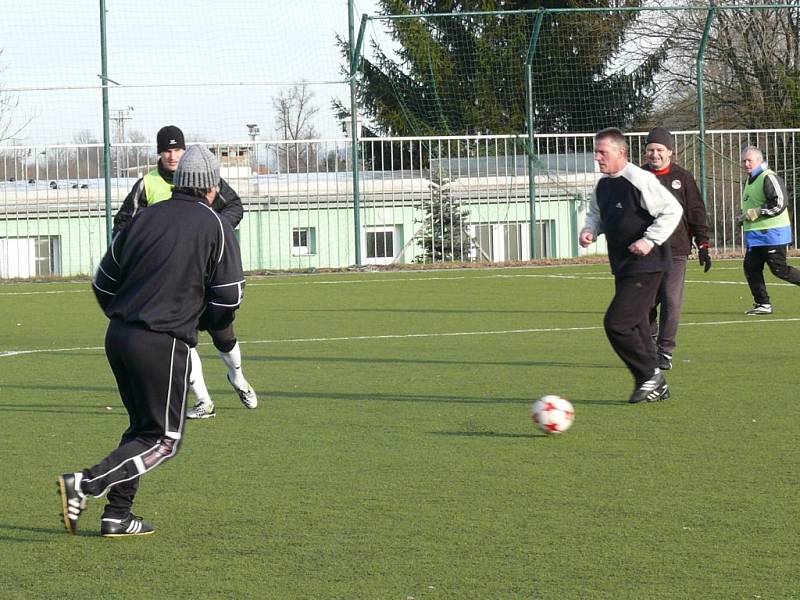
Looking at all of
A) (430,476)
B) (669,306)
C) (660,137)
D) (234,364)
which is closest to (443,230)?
(660,137)

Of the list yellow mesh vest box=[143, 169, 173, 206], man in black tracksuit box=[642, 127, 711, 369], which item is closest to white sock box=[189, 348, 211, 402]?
yellow mesh vest box=[143, 169, 173, 206]

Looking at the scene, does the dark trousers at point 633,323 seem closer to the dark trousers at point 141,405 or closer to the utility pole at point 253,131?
the dark trousers at point 141,405

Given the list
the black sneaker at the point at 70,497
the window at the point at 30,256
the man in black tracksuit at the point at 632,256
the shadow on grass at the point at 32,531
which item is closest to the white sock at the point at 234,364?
the man in black tracksuit at the point at 632,256

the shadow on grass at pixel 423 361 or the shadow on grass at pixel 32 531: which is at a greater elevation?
the shadow on grass at pixel 423 361

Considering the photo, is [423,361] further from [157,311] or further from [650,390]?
[157,311]

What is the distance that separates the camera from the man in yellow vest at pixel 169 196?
28.9ft

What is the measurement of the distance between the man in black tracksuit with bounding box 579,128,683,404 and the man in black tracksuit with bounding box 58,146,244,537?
405 centimetres

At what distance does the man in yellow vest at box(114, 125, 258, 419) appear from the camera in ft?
28.9

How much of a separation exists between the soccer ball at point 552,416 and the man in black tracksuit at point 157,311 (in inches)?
105

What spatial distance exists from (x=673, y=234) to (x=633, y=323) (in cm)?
189

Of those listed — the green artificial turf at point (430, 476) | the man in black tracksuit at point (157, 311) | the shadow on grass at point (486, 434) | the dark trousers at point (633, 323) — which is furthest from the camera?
the dark trousers at point (633, 323)

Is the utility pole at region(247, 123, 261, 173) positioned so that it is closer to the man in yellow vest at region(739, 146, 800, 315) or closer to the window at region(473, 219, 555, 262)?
the window at region(473, 219, 555, 262)

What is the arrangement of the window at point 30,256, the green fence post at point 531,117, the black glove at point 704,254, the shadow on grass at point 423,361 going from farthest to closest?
the window at point 30,256, the green fence post at point 531,117, the black glove at point 704,254, the shadow on grass at point 423,361

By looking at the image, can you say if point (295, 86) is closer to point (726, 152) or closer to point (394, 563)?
point (726, 152)
